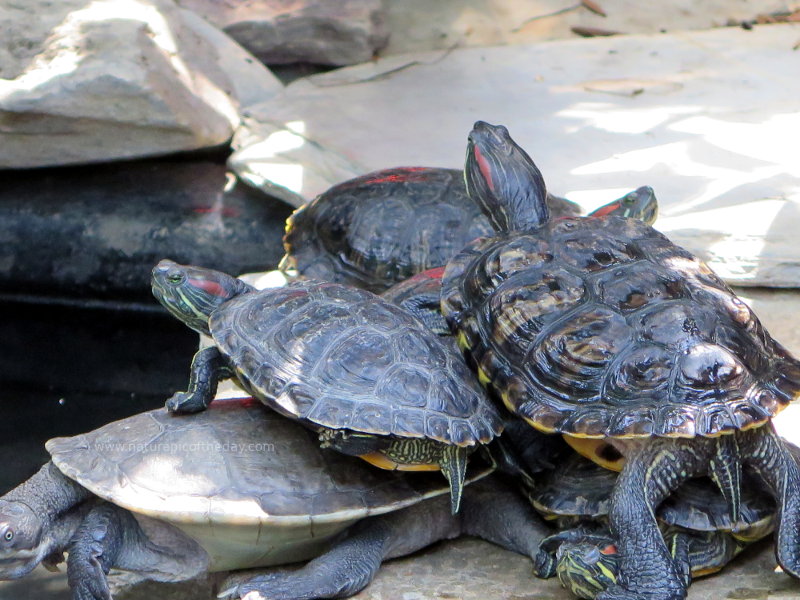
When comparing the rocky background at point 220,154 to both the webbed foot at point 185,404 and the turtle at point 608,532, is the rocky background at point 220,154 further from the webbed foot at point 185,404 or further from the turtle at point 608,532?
the turtle at point 608,532

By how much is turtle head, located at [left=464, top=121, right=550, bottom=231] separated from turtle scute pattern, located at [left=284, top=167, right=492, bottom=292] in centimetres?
56

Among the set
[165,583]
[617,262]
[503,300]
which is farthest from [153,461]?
[617,262]

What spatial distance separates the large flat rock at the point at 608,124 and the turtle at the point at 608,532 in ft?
6.60

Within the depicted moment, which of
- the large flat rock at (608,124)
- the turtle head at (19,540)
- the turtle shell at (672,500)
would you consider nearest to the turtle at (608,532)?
the turtle shell at (672,500)

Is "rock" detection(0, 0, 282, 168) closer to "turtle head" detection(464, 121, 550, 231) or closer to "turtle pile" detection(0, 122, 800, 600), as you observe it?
"turtle head" detection(464, 121, 550, 231)

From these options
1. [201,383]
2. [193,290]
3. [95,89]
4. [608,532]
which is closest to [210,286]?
[193,290]

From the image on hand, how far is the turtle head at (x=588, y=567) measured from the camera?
8.27 ft

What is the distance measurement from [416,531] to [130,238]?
11.0 ft

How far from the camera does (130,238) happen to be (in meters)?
5.67

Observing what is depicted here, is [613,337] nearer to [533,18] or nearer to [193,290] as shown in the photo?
[193,290]

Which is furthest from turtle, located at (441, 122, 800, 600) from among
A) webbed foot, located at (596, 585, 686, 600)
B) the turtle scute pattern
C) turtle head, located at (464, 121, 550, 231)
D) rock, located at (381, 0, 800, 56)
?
rock, located at (381, 0, 800, 56)

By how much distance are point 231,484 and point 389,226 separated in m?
1.97

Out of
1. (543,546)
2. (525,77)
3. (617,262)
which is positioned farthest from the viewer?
(525,77)

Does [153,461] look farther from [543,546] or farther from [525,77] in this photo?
[525,77]
